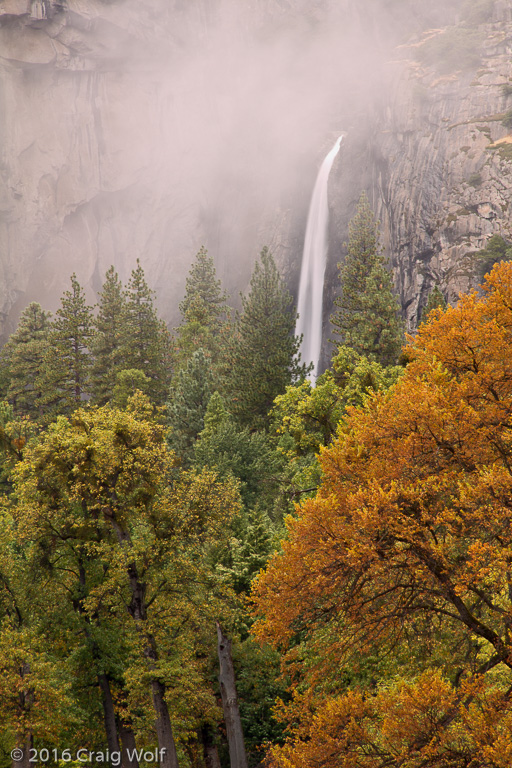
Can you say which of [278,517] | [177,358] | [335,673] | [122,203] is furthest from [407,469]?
[122,203]

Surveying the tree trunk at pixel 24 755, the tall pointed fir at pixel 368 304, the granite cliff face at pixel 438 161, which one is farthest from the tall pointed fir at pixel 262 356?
the tree trunk at pixel 24 755

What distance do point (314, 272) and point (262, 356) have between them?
29.7 metres

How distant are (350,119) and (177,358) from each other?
47.1 meters

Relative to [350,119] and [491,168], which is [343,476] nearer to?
[491,168]

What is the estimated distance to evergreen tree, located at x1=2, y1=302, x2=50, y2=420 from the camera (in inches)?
1827

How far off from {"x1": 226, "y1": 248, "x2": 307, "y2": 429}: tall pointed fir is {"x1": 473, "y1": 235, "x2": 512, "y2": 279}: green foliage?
18995 millimetres

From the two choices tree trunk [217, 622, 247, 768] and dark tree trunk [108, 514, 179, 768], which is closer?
dark tree trunk [108, 514, 179, 768]

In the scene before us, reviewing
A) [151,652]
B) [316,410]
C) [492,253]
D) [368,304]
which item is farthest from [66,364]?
[492,253]

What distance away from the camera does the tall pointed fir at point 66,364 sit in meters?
44.1

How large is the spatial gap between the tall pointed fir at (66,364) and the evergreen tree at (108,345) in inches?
27.5

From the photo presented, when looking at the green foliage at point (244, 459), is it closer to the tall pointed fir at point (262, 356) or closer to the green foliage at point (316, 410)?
the green foliage at point (316, 410)

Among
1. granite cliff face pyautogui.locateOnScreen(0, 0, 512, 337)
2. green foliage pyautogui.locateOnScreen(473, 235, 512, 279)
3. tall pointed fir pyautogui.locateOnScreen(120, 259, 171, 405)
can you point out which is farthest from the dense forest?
granite cliff face pyautogui.locateOnScreen(0, 0, 512, 337)

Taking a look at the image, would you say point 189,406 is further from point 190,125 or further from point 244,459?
point 190,125

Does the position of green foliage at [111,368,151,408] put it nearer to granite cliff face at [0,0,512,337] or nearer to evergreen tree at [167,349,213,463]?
evergreen tree at [167,349,213,463]
